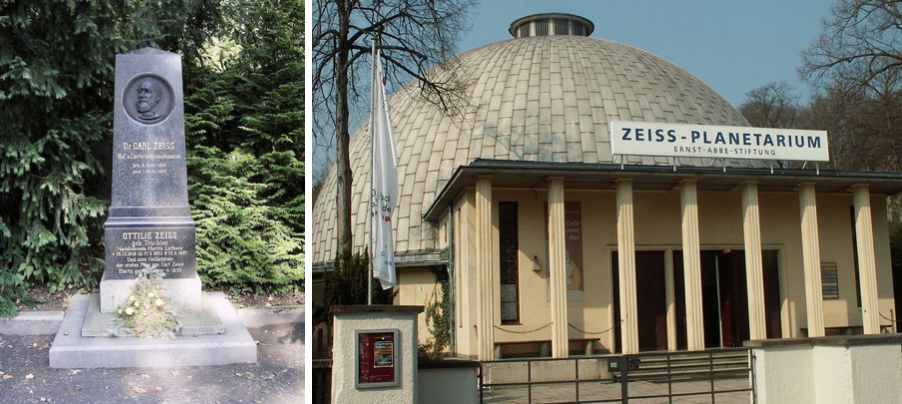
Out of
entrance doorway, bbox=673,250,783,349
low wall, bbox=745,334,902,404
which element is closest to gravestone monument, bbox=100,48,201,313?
low wall, bbox=745,334,902,404

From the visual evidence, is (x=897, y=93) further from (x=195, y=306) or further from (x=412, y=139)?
(x=195, y=306)

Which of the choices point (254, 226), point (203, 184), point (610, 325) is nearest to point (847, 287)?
point (610, 325)

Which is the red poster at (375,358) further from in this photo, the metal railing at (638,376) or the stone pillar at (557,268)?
the stone pillar at (557,268)

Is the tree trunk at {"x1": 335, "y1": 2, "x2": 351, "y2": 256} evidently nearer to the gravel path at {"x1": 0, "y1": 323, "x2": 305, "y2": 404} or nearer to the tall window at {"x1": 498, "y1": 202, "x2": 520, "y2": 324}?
the tall window at {"x1": 498, "y1": 202, "x2": 520, "y2": 324}

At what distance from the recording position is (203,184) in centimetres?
1459

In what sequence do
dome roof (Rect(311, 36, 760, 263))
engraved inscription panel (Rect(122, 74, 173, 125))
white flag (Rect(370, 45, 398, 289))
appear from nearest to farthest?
white flag (Rect(370, 45, 398, 289)) → engraved inscription panel (Rect(122, 74, 173, 125)) → dome roof (Rect(311, 36, 760, 263))

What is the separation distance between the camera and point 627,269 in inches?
573

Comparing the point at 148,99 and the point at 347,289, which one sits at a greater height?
the point at 148,99

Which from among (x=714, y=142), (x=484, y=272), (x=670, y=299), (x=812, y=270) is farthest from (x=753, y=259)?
(x=484, y=272)

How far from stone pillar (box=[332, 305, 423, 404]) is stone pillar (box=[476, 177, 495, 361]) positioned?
550 cm

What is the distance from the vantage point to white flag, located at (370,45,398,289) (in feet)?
31.9

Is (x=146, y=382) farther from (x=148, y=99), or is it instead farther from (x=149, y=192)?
(x=148, y=99)

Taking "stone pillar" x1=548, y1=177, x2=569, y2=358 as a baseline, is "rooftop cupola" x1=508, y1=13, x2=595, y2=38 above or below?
above

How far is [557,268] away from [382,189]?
536cm
